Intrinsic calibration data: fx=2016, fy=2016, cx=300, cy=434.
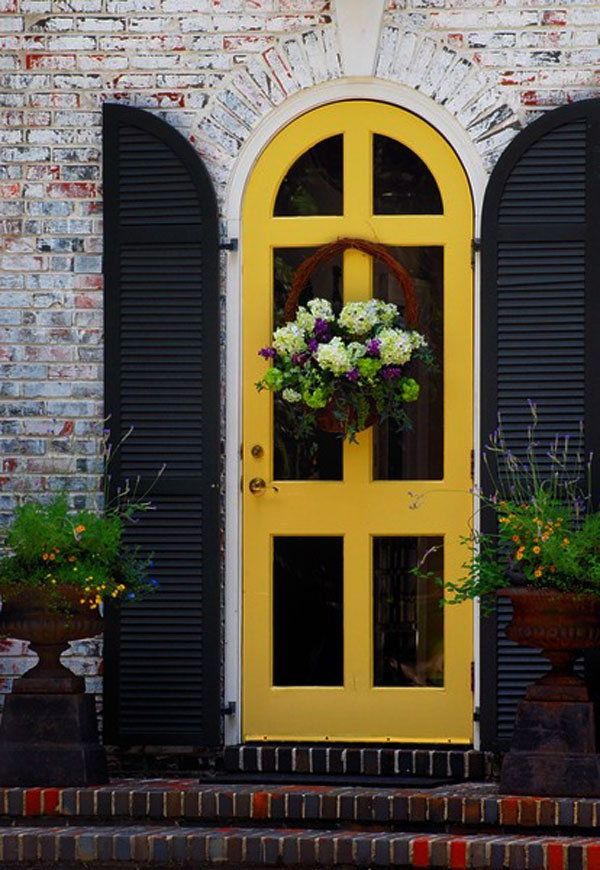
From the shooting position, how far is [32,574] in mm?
7367

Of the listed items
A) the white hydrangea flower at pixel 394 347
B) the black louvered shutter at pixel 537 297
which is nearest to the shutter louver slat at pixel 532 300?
the black louvered shutter at pixel 537 297

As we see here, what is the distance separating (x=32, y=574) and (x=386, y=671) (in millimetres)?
1455

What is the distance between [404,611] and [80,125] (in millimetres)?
2293

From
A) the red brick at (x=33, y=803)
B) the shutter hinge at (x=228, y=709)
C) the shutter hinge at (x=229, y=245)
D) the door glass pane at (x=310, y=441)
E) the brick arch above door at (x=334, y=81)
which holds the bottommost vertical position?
the red brick at (x=33, y=803)

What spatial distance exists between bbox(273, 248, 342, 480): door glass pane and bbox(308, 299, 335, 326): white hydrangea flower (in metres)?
0.19

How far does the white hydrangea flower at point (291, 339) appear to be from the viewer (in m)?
7.63

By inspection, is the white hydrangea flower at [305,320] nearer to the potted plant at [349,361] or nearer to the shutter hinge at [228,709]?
the potted plant at [349,361]

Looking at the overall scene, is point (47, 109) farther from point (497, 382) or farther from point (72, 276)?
point (497, 382)

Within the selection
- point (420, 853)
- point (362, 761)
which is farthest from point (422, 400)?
point (420, 853)

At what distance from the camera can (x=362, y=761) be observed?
7.50m

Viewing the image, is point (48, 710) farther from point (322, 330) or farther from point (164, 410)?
point (322, 330)

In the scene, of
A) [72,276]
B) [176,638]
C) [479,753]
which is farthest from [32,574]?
[479,753]

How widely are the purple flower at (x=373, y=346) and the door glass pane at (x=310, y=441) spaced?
348mm

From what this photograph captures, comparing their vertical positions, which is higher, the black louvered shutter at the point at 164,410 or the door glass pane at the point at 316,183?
the door glass pane at the point at 316,183
